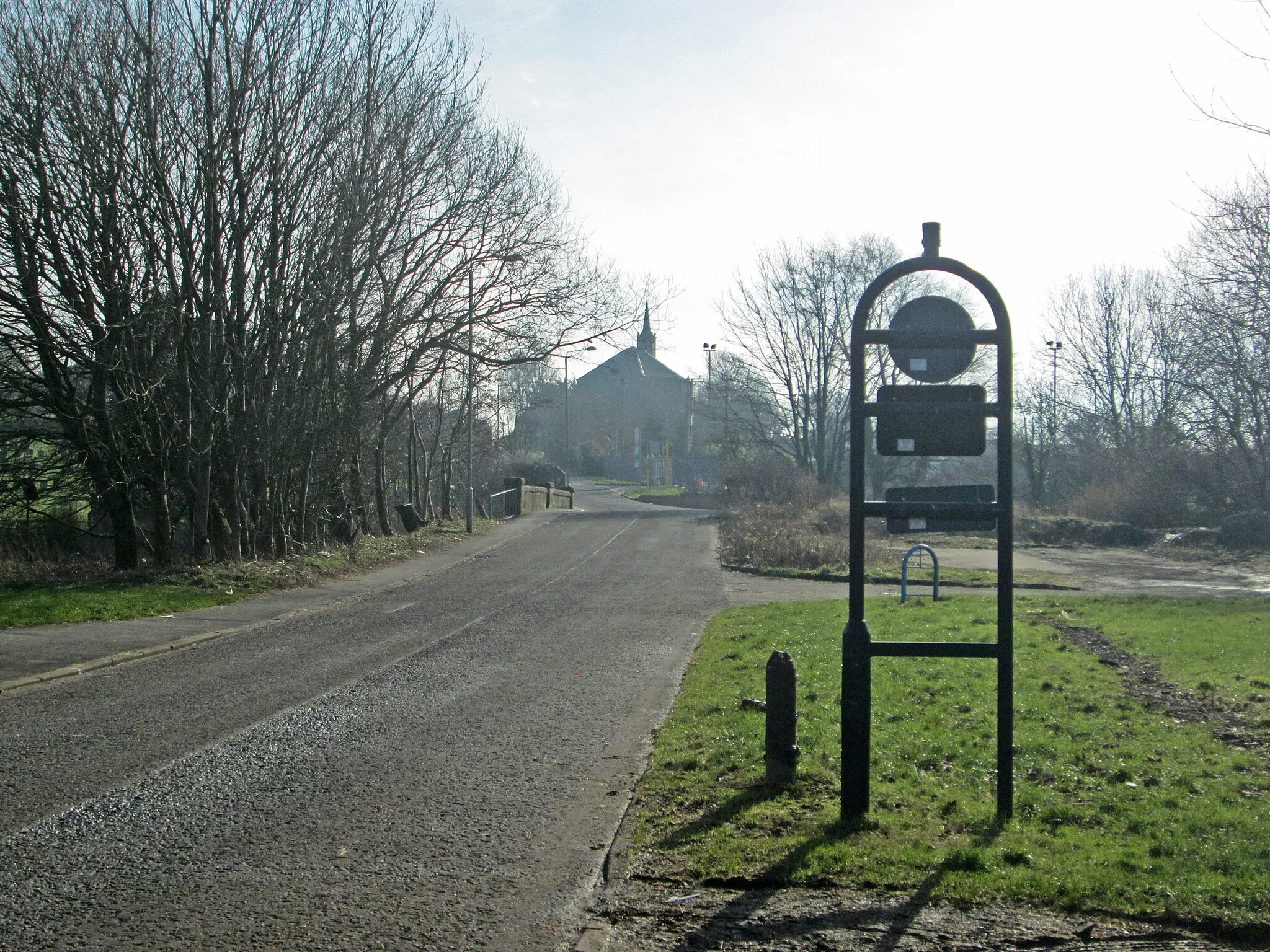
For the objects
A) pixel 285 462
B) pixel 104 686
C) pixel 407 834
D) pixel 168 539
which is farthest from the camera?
pixel 285 462

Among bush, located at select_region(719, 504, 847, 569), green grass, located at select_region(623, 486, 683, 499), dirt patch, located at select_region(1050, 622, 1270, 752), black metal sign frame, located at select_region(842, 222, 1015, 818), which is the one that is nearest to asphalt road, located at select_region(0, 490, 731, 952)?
black metal sign frame, located at select_region(842, 222, 1015, 818)

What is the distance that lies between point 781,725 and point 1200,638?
871cm

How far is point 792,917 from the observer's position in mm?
4340

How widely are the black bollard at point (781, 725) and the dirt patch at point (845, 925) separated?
1.65 m

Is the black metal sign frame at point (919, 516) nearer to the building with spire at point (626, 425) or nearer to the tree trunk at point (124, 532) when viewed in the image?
the tree trunk at point (124, 532)

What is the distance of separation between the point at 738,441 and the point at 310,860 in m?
53.3

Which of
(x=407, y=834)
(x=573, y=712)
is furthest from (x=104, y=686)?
(x=407, y=834)

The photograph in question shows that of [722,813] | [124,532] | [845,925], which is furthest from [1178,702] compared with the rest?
[124,532]

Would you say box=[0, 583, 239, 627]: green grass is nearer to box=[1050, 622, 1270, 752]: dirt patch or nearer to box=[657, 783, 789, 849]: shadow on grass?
box=[657, 783, 789, 849]: shadow on grass

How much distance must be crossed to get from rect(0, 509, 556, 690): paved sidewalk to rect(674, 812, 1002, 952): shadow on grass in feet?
26.3

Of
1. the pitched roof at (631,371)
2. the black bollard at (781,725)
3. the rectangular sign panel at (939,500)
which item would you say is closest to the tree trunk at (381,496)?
the black bollard at (781,725)

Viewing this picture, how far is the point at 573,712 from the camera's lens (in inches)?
350

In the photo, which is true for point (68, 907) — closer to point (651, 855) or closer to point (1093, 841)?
point (651, 855)

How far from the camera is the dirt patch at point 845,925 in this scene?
4090 millimetres
